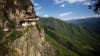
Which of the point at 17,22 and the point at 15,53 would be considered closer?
the point at 15,53

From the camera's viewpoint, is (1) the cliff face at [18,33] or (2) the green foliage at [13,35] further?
(2) the green foliage at [13,35]

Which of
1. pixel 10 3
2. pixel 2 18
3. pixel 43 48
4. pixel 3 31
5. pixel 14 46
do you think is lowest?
pixel 43 48

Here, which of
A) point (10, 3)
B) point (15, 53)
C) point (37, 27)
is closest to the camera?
point (15, 53)

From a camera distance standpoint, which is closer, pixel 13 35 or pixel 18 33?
pixel 13 35

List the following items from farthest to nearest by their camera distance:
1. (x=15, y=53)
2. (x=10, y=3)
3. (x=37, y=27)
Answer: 1. (x=37, y=27)
2. (x=10, y=3)
3. (x=15, y=53)

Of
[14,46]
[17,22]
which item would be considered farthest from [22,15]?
[14,46]

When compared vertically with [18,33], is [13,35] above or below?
below

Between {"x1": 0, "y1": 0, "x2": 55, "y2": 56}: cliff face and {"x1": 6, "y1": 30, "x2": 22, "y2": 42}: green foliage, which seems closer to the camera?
{"x1": 0, "y1": 0, "x2": 55, "y2": 56}: cliff face

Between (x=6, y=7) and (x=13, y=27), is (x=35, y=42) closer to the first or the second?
(x=13, y=27)
